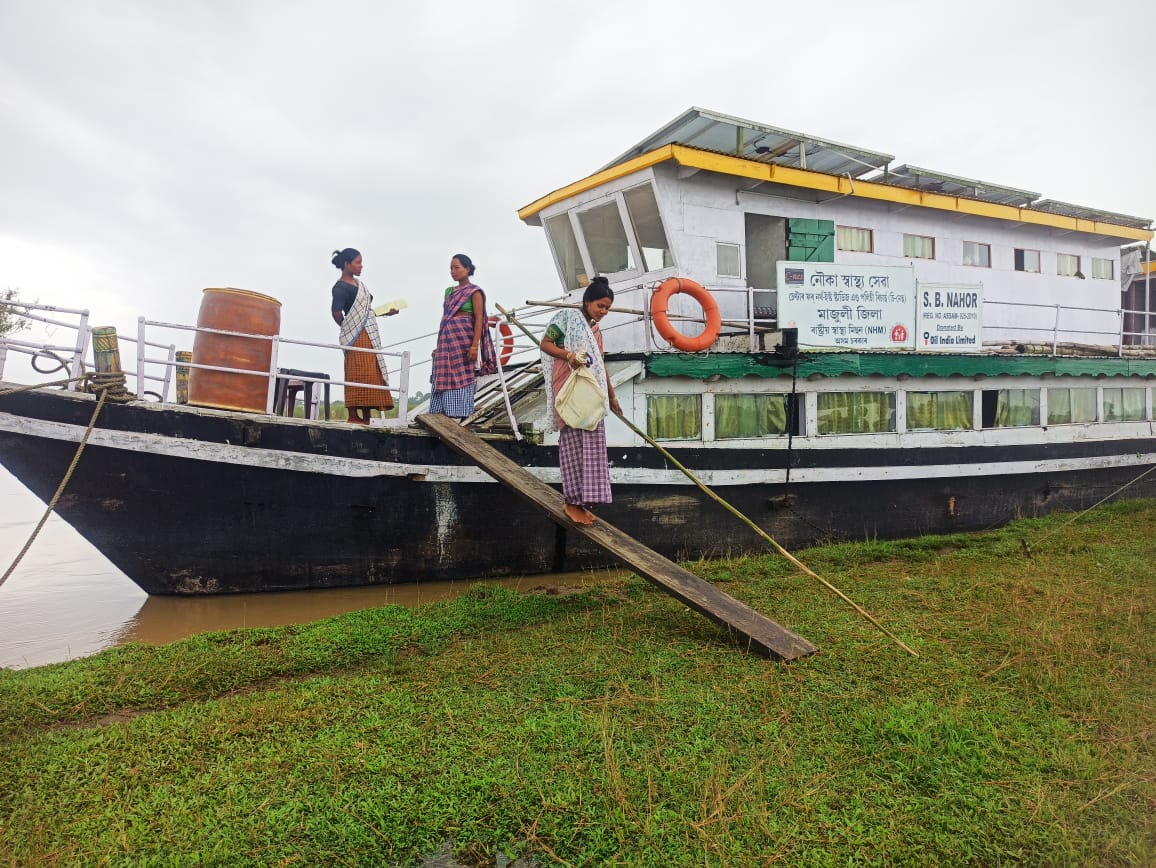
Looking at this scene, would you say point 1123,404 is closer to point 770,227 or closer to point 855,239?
point 855,239

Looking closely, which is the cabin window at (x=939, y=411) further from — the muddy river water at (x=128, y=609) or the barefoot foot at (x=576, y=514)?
the barefoot foot at (x=576, y=514)

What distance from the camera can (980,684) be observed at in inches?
134

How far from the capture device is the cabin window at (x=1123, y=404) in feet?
33.2

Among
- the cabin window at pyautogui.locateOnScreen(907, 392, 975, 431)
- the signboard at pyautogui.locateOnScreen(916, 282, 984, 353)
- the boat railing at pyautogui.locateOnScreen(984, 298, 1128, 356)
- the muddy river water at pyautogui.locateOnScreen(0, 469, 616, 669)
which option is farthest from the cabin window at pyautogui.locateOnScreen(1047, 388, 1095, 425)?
the muddy river water at pyautogui.locateOnScreen(0, 469, 616, 669)

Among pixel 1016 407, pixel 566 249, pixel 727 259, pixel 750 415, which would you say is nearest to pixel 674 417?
pixel 750 415

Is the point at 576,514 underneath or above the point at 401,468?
underneath

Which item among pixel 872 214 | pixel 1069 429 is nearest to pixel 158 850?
pixel 872 214

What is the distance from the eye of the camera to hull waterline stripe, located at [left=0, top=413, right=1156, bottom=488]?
5.40m

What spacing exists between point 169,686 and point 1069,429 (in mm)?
10882

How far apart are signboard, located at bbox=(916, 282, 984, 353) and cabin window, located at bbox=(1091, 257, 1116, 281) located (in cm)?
550

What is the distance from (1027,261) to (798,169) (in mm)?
5438

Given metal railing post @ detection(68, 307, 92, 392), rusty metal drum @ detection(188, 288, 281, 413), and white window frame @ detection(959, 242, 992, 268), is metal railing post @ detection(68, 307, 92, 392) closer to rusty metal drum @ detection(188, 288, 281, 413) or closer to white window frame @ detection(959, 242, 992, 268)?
rusty metal drum @ detection(188, 288, 281, 413)

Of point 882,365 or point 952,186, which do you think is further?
point 952,186

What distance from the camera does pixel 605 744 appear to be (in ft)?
9.11
